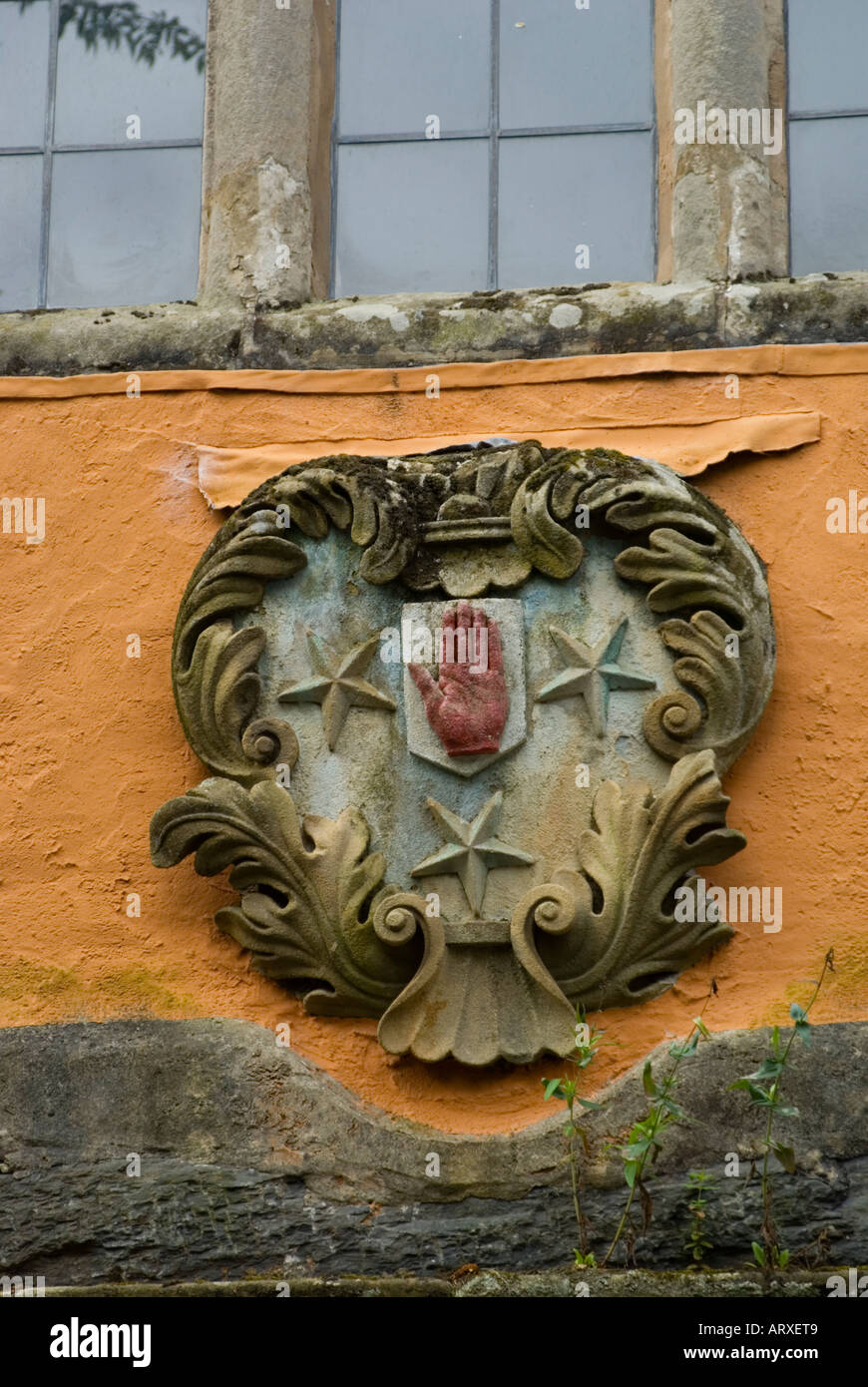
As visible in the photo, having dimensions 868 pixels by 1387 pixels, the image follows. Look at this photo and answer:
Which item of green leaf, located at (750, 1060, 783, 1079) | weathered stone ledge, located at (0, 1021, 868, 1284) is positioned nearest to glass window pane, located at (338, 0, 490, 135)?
weathered stone ledge, located at (0, 1021, 868, 1284)

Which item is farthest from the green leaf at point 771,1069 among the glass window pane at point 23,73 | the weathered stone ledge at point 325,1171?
the glass window pane at point 23,73

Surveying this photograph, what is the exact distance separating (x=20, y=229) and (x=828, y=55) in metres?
1.73

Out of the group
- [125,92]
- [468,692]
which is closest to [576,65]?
[125,92]

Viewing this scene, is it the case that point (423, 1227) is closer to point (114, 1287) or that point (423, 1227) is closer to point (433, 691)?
point (114, 1287)

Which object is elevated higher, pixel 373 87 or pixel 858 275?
pixel 373 87

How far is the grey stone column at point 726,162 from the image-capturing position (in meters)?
5.51

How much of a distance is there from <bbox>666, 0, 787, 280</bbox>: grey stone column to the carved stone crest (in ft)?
1.96

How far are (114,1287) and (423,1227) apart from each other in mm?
557

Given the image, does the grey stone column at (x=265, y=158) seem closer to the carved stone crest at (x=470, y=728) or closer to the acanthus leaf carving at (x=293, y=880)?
the carved stone crest at (x=470, y=728)

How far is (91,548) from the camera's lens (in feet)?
18.0

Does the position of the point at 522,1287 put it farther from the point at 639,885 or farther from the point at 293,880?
the point at 293,880

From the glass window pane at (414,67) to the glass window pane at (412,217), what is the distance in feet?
0.19

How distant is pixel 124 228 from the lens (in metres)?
5.85
